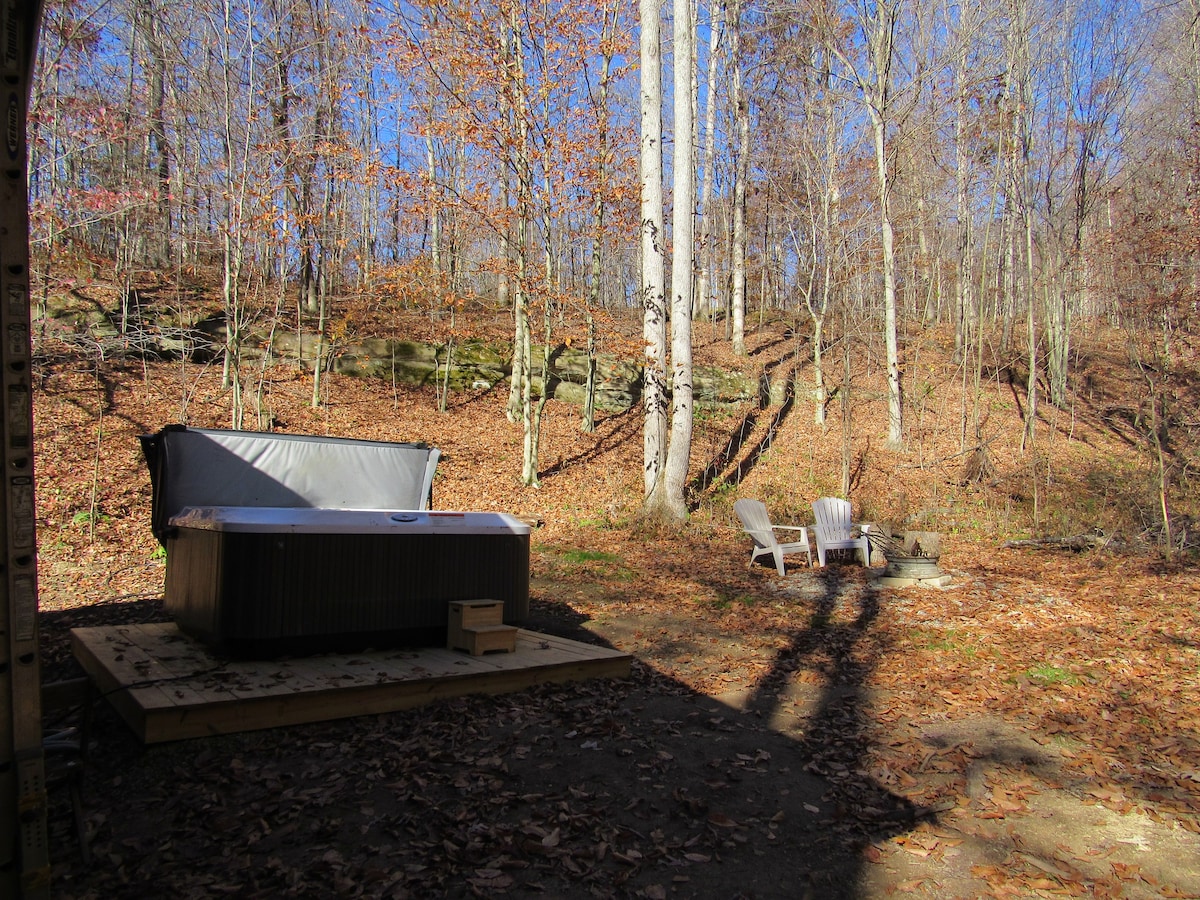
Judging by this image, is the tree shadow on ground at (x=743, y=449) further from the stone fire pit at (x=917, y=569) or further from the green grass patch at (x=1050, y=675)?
the green grass patch at (x=1050, y=675)

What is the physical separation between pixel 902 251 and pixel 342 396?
686 inches

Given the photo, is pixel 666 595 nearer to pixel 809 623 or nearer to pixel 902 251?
pixel 809 623

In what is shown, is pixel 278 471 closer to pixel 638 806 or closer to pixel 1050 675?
pixel 638 806

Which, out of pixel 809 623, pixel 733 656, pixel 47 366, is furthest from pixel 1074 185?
pixel 47 366

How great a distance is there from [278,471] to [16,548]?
16.9 feet

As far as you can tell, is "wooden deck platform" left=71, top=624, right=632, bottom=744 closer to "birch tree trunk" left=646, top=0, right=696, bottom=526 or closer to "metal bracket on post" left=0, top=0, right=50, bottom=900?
"metal bracket on post" left=0, top=0, right=50, bottom=900

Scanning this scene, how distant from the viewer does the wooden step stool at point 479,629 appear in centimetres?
523

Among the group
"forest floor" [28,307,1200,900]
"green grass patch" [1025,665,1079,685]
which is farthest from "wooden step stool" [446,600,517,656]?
"green grass patch" [1025,665,1079,685]

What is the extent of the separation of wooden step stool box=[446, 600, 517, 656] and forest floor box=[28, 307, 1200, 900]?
61cm

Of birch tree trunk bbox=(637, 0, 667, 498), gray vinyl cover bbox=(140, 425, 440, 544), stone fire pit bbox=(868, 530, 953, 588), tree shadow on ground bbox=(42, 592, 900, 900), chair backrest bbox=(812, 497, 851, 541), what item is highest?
birch tree trunk bbox=(637, 0, 667, 498)

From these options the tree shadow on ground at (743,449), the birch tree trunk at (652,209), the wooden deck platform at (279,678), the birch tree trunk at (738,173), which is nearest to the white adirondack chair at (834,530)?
the birch tree trunk at (652,209)

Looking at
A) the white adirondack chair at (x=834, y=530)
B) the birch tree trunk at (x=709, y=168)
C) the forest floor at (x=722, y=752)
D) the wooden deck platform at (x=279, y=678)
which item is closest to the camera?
the forest floor at (x=722, y=752)

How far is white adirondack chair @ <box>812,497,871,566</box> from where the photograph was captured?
1016 cm

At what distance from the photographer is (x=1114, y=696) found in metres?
5.10
